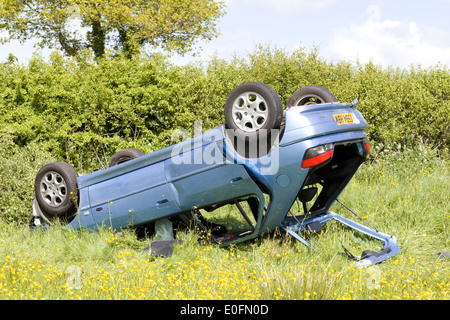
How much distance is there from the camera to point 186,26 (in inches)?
847

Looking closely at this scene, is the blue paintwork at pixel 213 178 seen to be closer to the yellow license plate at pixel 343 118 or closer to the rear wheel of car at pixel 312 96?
the yellow license plate at pixel 343 118

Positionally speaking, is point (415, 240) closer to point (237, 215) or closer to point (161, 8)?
point (237, 215)

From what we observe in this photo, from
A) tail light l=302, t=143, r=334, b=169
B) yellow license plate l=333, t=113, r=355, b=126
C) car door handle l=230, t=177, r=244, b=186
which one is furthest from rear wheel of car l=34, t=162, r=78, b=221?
yellow license plate l=333, t=113, r=355, b=126

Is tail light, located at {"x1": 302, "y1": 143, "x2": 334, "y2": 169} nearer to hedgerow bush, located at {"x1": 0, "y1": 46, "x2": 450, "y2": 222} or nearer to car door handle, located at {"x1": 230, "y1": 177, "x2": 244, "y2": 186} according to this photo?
car door handle, located at {"x1": 230, "y1": 177, "x2": 244, "y2": 186}

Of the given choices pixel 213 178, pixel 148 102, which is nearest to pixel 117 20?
pixel 148 102

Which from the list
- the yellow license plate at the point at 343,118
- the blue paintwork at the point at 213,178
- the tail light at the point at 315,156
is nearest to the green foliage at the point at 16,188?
the blue paintwork at the point at 213,178

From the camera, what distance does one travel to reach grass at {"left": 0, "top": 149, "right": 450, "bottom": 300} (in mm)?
4172

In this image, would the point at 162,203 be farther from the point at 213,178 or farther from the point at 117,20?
the point at 117,20

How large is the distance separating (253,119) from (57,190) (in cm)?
300

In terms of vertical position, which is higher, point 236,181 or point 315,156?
point 315,156

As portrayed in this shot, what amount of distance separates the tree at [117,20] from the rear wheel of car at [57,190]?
13.1 m

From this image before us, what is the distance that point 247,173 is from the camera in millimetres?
4898
